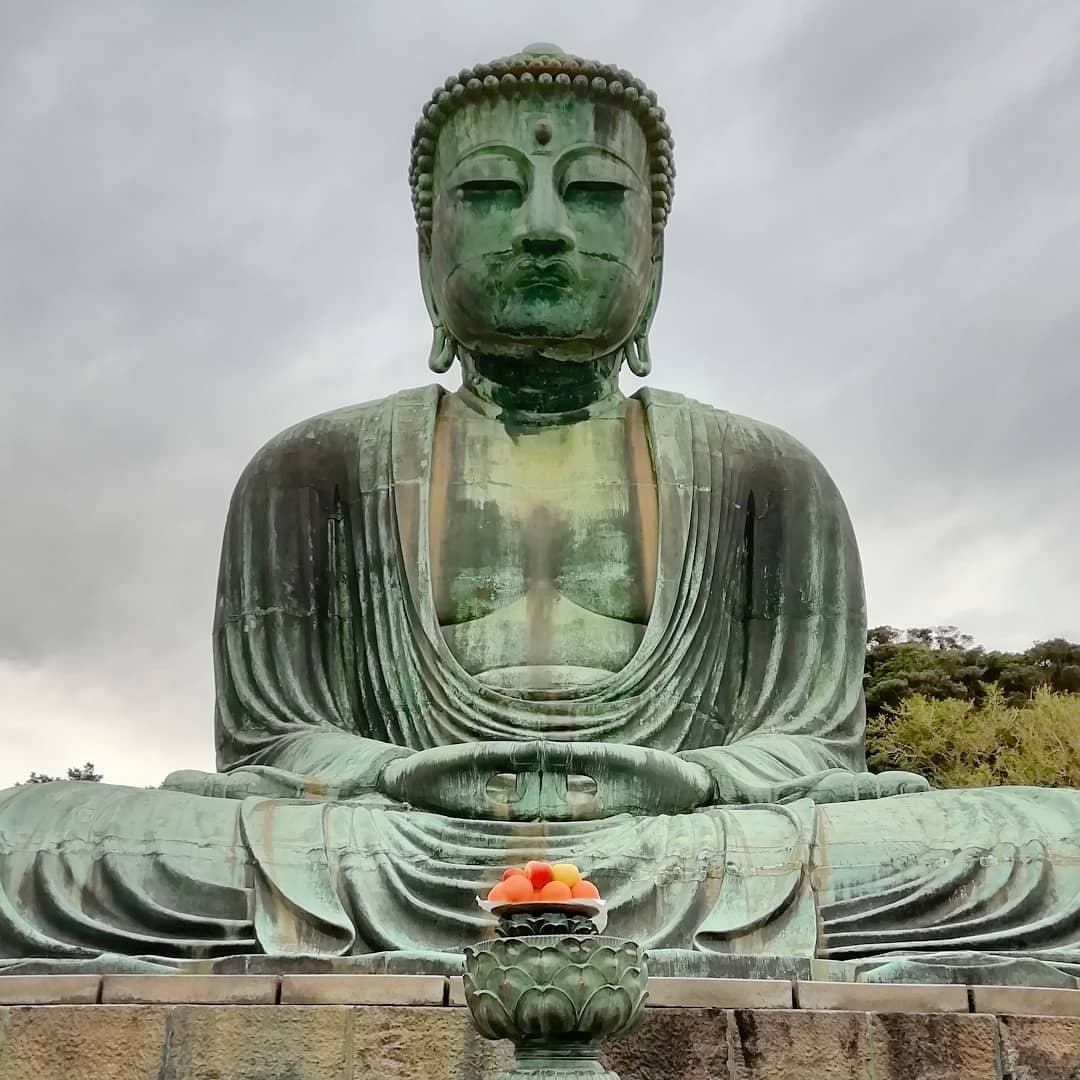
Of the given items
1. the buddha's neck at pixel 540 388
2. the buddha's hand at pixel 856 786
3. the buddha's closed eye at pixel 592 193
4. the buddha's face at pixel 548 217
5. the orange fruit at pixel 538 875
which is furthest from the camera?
the buddha's neck at pixel 540 388

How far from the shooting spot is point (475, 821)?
5766 millimetres

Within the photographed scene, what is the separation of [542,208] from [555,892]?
4.37m

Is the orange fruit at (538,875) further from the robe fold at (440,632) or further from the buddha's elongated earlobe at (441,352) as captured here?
the buddha's elongated earlobe at (441,352)

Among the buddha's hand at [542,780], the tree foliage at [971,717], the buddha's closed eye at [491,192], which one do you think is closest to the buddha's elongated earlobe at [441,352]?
the buddha's closed eye at [491,192]

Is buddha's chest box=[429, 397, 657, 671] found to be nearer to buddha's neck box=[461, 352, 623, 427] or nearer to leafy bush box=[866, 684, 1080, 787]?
buddha's neck box=[461, 352, 623, 427]

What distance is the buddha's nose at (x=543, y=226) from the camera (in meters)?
7.34

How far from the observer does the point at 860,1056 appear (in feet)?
14.1

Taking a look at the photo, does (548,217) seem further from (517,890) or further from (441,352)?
(517,890)

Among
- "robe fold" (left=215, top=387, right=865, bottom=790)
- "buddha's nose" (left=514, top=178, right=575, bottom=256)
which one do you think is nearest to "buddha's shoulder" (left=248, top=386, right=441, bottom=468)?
"robe fold" (left=215, top=387, right=865, bottom=790)

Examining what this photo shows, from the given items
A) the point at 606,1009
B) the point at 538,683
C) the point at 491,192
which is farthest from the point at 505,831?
the point at 491,192

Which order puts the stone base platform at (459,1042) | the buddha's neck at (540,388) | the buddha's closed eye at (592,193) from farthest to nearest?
the buddha's neck at (540,388), the buddha's closed eye at (592,193), the stone base platform at (459,1042)

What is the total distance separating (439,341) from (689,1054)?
437 cm

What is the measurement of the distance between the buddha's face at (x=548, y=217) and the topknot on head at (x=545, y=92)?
0.19ft

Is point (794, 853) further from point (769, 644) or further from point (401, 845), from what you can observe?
point (769, 644)
